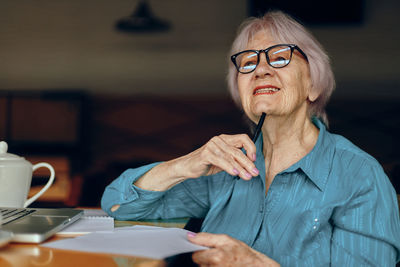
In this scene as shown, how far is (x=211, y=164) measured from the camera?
1.04 metres

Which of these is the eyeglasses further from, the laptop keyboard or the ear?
the laptop keyboard

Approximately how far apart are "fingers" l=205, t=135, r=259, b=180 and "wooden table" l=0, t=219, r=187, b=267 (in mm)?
349

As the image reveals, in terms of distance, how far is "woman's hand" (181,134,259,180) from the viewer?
3.12ft

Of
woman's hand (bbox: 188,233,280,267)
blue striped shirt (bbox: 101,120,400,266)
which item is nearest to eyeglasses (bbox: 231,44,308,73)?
blue striped shirt (bbox: 101,120,400,266)

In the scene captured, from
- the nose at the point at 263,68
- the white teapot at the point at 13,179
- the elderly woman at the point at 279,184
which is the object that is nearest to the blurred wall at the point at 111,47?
the elderly woman at the point at 279,184

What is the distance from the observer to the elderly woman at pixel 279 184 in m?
0.92

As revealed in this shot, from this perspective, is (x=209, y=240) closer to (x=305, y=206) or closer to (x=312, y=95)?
(x=305, y=206)

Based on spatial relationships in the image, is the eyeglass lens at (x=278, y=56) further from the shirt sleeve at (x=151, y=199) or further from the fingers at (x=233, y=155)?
the shirt sleeve at (x=151, y=199)

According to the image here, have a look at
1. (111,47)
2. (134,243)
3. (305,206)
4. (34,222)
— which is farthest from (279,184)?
(111,47)

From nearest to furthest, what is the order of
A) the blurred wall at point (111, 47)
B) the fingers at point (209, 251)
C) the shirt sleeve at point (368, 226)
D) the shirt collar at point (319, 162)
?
the fingers at point (209, 251) → the shirt sleeve at point (368, 226) → the shirt collar at point (319, 162) → the blurred wall at point (111, 47)

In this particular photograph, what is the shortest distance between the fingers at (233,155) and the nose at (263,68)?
0.26m

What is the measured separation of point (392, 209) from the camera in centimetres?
95

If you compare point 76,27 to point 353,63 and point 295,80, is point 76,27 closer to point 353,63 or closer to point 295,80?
point 353,63

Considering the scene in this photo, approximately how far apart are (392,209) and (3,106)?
142 inches
